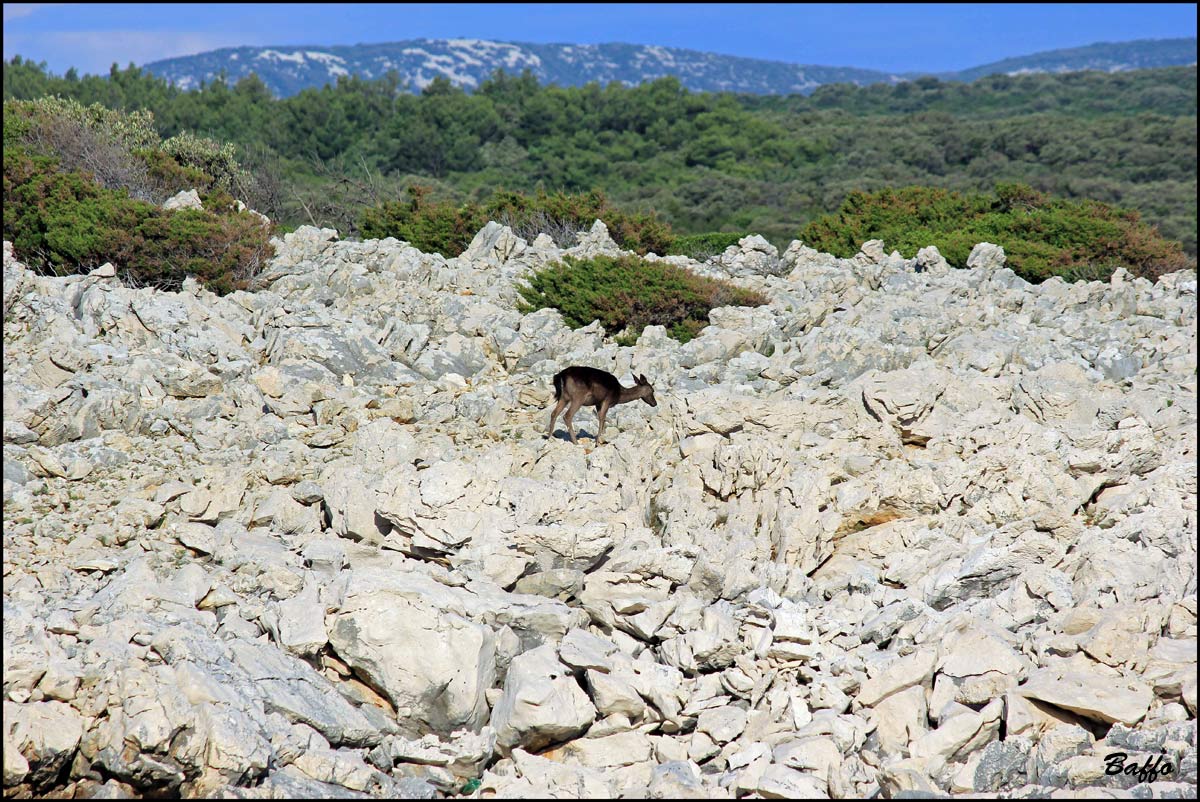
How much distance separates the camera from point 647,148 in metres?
57.9

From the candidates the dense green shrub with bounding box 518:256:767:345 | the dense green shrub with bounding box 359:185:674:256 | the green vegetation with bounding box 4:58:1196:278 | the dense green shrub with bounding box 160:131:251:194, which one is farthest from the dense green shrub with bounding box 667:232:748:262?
the dense green shrub with bounding box 160:131:251:194

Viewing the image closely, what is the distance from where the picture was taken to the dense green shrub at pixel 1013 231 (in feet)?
66.3

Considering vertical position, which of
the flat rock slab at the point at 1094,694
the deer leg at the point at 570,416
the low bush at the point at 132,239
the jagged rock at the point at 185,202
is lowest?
the flat rock slab at the point at 1094,694

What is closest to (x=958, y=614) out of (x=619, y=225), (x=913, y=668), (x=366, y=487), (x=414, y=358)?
(x=913, y=668)

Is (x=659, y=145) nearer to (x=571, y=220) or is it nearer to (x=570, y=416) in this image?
(x=571, y=220)

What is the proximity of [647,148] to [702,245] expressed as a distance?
34.9 m

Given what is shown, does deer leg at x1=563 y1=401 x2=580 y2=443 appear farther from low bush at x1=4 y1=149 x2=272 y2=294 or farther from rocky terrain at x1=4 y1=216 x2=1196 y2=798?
low bush at x1=4 y1=149 x2=272 y2=294

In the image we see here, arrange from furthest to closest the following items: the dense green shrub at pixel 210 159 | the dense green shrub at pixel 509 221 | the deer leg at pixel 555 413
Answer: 1. the dense green shrub at pixel 210 159
2. the dense green shrub at pixel 509 221
3. the deer leg at pixel 555 413

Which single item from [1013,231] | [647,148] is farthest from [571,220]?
[647,148]

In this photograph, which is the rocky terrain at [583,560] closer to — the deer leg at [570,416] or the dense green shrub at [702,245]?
the deer leg at [570,416]

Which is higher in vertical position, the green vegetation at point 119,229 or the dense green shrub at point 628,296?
the green vegetation at point 119,229

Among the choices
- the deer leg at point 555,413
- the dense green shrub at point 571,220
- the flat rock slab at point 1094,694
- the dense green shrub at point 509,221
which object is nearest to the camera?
the flat rock slab at point 1094,694

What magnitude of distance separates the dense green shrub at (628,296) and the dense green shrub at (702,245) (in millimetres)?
5372

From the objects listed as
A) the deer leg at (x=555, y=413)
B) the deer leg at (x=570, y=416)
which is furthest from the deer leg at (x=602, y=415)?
the deer leg at (x=555, y=413)
